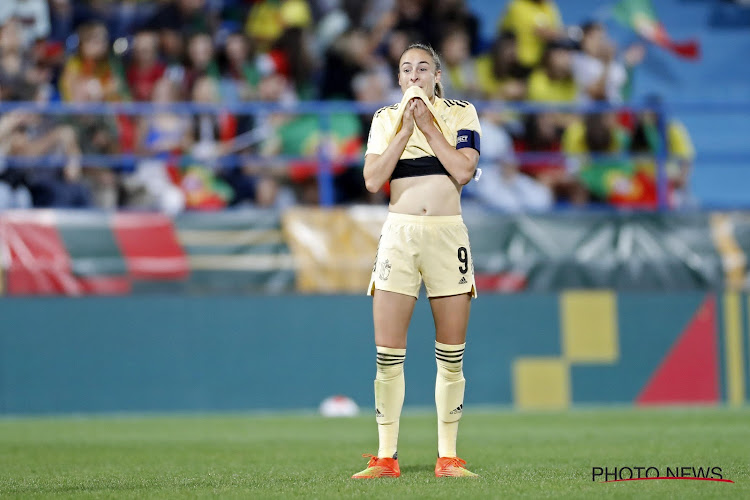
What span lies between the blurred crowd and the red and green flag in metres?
1.49

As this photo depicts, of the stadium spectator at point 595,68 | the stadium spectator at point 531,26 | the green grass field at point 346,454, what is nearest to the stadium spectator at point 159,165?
the green grass field at point 346,454

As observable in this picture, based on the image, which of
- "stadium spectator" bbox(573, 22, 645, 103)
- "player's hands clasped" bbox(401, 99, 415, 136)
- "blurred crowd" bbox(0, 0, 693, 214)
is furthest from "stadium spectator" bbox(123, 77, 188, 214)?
"player's hands clasped" bbox(401, 99, 415, 136)

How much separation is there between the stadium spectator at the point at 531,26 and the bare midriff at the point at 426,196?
29.0 feet

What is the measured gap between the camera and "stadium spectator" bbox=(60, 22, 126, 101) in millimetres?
13734

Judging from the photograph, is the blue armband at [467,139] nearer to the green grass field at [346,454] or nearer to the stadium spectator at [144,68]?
the green grass field at [346,454]

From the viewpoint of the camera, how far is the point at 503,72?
47.8ft

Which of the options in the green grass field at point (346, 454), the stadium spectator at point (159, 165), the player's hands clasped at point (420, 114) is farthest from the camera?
the stadium spectator at point (159, 165)

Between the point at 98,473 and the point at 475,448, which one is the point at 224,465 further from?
the point at 475,448

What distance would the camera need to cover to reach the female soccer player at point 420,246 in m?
6.12

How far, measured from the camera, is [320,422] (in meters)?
10.8

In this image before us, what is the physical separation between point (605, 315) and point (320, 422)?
3.46 meters

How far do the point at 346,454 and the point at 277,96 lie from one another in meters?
7.00

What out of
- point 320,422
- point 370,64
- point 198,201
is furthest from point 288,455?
point 370,64

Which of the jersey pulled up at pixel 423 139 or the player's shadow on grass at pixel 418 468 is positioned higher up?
the jersey pulled up at pixel 423 139
